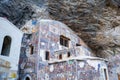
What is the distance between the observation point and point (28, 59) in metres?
15.6

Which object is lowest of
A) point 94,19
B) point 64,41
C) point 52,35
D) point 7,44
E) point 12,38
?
point 7,44

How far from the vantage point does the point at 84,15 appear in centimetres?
1808

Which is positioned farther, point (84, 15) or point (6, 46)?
point (84, 15)

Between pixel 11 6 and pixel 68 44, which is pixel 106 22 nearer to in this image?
pixel 68 44

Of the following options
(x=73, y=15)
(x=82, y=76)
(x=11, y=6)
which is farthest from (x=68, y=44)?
(x=11, y=6)

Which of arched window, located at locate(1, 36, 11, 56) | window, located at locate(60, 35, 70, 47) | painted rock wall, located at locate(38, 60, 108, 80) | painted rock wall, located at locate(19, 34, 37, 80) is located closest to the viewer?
painted rock wall, located at locate(38, 60, 108, 80)

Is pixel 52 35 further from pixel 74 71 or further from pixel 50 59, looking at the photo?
pixel 74 71

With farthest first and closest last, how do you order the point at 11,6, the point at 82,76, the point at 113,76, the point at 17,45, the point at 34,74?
the point at 11,6, the point at 113,76, the point at 34,74, the point at 17,45, the point at 82,76

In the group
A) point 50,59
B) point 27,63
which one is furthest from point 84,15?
point 27,63

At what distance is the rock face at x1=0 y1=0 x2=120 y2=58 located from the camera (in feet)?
57.8

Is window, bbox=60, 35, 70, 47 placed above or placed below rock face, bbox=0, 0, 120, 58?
below

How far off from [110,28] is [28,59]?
991 centimetres

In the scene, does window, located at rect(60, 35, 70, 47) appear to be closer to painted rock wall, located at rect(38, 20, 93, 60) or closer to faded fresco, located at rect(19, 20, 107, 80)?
faded fresco, located at rect(19, 20, 107, 80)

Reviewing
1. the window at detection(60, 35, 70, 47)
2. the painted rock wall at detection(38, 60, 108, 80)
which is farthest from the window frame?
the window at detection(60, 35, 70, 47)
